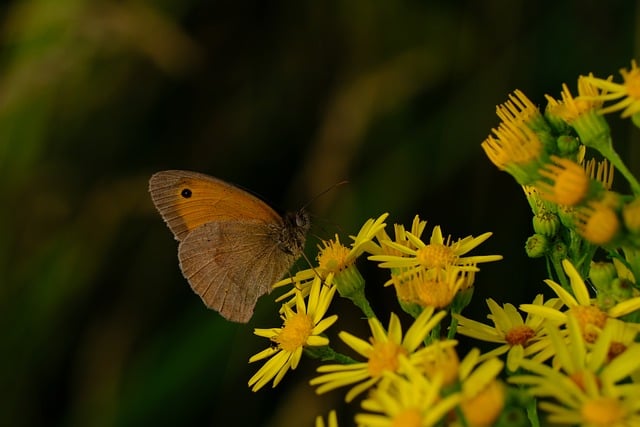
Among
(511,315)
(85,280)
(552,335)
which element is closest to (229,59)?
(85,280)

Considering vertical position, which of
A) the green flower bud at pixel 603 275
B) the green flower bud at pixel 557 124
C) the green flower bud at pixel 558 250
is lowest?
the green flower bud at pixel 558 250

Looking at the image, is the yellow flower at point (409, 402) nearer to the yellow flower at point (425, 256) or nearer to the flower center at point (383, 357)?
the flower center at point (383, 357)

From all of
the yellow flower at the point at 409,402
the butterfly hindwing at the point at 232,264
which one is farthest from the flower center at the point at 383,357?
the butterfly hindwing at the point at 232,264

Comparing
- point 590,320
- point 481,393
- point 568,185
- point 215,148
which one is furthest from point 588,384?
point 215,148

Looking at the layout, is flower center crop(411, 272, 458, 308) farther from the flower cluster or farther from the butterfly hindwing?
the butterfly hindwing

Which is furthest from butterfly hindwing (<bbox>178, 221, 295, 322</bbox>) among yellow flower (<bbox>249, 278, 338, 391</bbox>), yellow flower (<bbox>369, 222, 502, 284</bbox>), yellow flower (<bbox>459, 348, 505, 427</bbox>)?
yellow flower (<bbox>459, 348, 505, 427</bbox>)

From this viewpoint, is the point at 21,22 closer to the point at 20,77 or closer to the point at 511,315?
the point at 20,77
